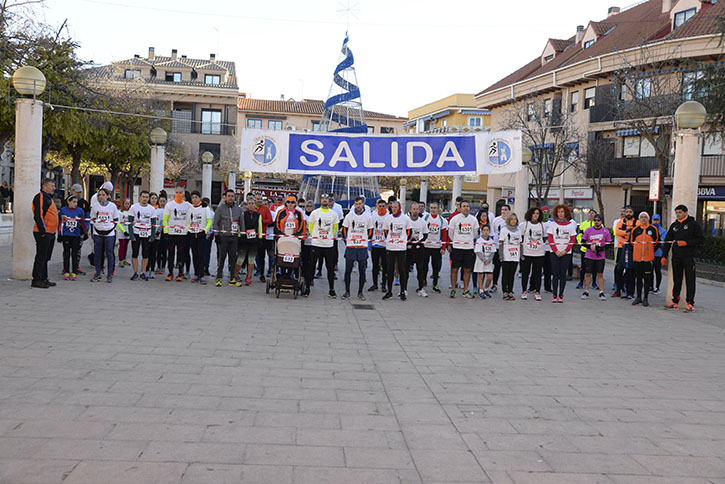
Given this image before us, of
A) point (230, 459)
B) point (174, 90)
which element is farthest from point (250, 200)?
point (174, 90)

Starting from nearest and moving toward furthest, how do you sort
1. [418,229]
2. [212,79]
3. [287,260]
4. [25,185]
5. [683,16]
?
[287,260] < [25,185] < [418,229] < [683,16] < [212,79]

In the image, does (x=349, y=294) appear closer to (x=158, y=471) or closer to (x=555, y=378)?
(x=555, y=378)

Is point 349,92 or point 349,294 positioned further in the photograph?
point 349,92

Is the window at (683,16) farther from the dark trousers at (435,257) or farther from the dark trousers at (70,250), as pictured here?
the dark trousers at (70,250)

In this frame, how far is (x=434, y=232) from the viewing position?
1404 cm

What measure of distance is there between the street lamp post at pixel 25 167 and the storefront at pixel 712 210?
3128cm

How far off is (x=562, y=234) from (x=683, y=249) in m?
2.24

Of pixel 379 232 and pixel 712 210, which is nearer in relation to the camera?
pixel 379 232

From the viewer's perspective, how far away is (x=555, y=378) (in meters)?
6.85

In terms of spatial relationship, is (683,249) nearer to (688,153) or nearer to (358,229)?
(688,153)

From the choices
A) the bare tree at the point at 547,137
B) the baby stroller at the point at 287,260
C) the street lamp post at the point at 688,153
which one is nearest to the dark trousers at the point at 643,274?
the street lamp post at the point at 688,153

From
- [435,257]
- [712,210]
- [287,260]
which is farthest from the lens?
[712,210]

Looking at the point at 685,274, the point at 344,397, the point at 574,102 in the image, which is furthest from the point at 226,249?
the point at 574,102

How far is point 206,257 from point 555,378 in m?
10.1
